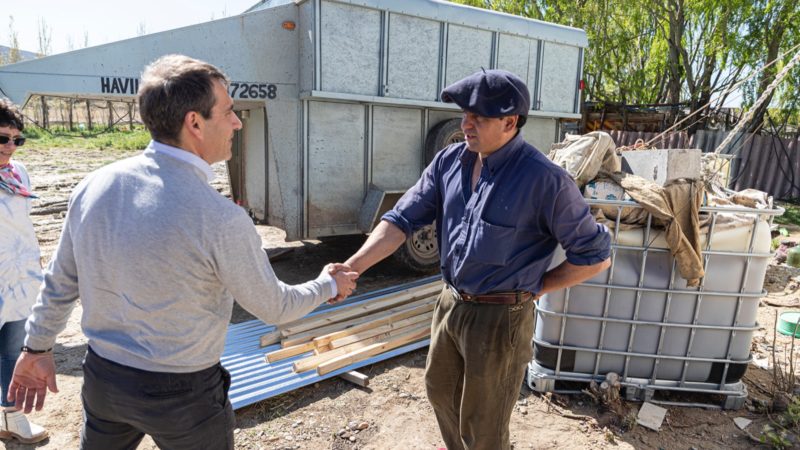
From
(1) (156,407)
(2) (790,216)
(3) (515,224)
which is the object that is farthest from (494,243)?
(2) (790,216)

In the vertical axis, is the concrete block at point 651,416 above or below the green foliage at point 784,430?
below

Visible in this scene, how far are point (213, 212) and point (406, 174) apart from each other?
475 cm

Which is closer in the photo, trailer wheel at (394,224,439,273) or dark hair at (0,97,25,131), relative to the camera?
dark hair at (0,97,25,131)

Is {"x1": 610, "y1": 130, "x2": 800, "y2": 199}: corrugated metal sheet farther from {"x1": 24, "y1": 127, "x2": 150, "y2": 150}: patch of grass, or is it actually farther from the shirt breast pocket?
{"x1": 24, "y1": 127, "x2": 150, "y2": 150}: patch of grass

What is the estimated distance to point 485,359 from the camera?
222 centimetres

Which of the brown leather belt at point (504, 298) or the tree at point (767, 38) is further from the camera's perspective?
the tree at point (767, 38)

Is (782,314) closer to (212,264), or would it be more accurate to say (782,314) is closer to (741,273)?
(741,273)

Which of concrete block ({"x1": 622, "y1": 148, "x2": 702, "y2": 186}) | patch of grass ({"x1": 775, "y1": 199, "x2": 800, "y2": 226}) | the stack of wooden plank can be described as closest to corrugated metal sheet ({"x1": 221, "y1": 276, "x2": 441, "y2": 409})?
the stack of wooden plank

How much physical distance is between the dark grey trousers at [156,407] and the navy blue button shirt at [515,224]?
3.72 feet

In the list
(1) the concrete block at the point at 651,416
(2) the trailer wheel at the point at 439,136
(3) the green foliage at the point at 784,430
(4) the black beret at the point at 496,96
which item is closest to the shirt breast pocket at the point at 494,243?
(4) the black beret at the point at 496,96

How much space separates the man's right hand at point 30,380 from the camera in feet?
6.00

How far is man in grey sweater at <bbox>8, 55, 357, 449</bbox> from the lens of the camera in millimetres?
1522

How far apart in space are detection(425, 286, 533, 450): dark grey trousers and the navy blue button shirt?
12cm

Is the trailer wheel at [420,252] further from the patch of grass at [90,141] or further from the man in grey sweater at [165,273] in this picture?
the patch of grass at [90,141]
